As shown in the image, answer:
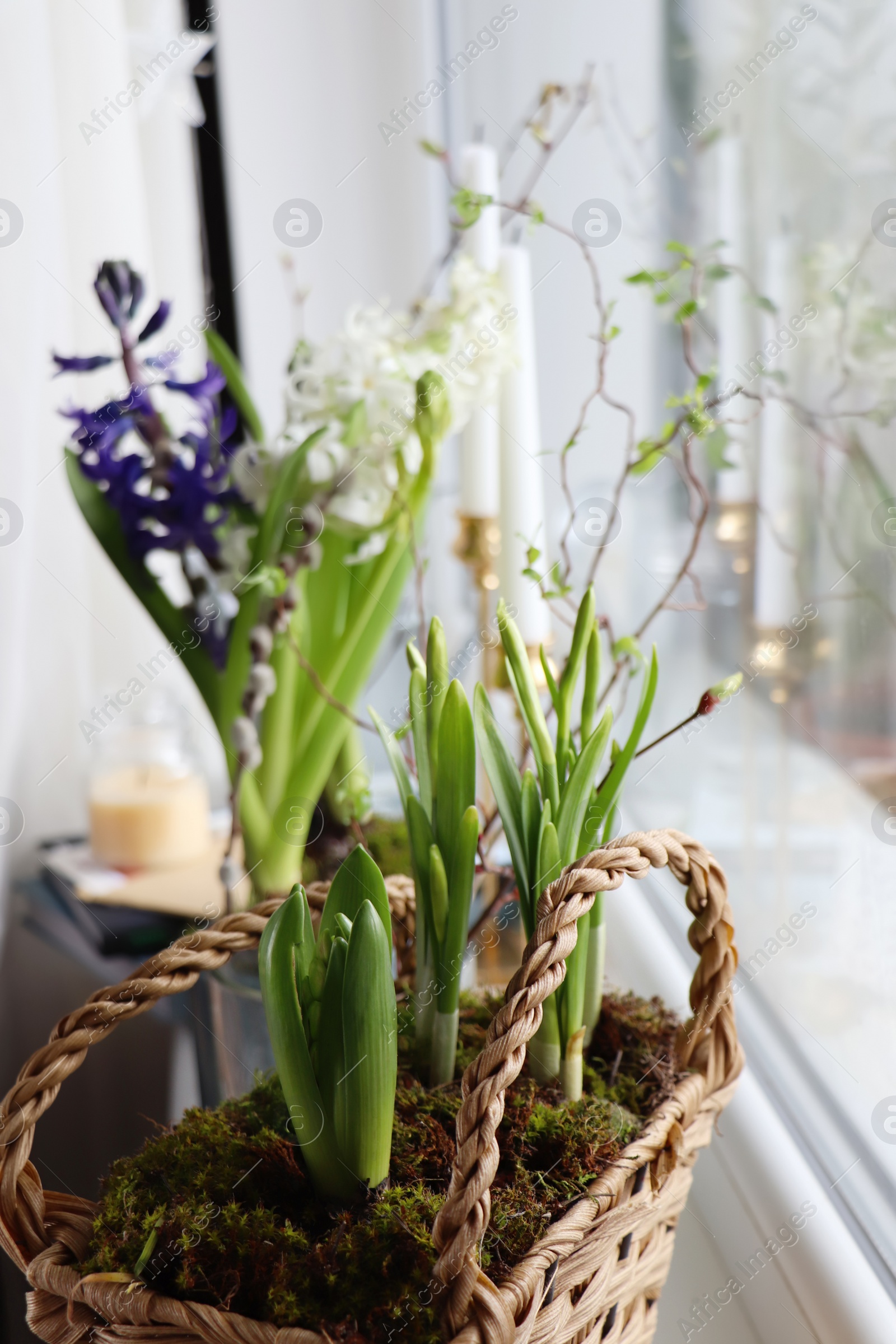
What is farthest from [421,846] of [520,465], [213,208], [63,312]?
[213,208]

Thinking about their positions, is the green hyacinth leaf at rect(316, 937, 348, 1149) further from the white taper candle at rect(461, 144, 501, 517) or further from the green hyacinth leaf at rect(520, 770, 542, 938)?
the white taper candle at rect(461, 144, 501, 517)

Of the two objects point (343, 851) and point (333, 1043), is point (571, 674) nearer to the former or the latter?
point (333, 1043)

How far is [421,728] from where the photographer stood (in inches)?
16.9

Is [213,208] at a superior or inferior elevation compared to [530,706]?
superior

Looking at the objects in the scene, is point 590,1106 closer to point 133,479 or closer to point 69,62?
point 133,479

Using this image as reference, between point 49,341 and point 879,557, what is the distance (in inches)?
33.5

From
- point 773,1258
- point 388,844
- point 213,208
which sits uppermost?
point 213,208

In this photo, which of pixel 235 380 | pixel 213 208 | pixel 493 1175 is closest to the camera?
pixel 493 1175

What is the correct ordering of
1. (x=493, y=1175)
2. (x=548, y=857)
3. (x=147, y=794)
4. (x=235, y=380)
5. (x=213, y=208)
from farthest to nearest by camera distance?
1. (x=213, y=208)
2. (x=147, y=794)
3. (x=235, y=380)
4. (x=548, y=857)
5. (x=493, y=1175)

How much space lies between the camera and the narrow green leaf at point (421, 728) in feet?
1.41

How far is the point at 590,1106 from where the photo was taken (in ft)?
1.32

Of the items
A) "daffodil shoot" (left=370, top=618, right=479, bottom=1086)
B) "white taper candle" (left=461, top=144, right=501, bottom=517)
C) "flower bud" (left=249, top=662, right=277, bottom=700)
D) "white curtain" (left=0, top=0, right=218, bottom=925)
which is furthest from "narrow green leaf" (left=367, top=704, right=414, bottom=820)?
"white curtain" (left=0, top=0, right=218, bottom=925)

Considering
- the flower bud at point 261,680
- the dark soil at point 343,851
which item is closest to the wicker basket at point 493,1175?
the flower bud at point 261,680

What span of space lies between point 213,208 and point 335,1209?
1.57m
